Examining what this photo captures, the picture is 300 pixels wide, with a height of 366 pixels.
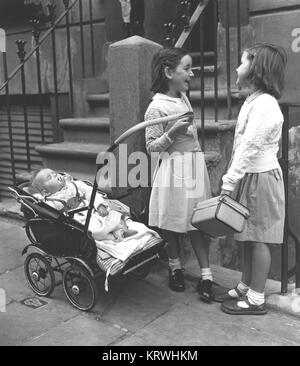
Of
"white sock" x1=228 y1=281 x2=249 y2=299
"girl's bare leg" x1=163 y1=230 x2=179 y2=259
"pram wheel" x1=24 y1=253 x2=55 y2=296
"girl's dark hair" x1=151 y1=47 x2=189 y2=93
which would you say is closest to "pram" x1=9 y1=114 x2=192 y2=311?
"pram wheel" x1=24 y1=253 x2=55 y2=296

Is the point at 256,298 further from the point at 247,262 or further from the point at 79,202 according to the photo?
the point at 79,202

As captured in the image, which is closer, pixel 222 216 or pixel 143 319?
pixel 222 216

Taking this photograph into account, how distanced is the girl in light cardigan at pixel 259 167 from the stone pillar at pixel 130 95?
92cm

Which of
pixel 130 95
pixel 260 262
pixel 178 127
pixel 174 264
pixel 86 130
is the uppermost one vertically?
pixel 130 95

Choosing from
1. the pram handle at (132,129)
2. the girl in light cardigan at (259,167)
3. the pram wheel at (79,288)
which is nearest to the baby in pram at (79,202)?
the pram handle at (132,129)

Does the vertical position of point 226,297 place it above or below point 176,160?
below

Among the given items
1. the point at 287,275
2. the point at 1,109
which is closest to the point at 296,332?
the point at 287,275

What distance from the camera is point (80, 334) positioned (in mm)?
3125

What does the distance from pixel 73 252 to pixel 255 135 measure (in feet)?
4.77

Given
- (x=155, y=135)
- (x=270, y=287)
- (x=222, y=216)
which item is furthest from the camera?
(x=270, y=287)

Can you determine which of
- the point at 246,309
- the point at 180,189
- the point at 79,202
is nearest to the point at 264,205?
the point at 180,189

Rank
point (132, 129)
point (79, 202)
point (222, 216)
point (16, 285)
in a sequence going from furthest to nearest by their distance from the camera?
point (16, 285), point (79, 202), point (132, 129), point (222, 216)

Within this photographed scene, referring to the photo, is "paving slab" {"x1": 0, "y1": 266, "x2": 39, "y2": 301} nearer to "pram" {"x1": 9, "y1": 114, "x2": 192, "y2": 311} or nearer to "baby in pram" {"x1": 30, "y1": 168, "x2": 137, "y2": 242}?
"pram" {"x1": 9, "y1": 114, "x2": 192, "y2": 311}

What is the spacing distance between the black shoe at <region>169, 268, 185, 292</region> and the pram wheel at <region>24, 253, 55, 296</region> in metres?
0.89
